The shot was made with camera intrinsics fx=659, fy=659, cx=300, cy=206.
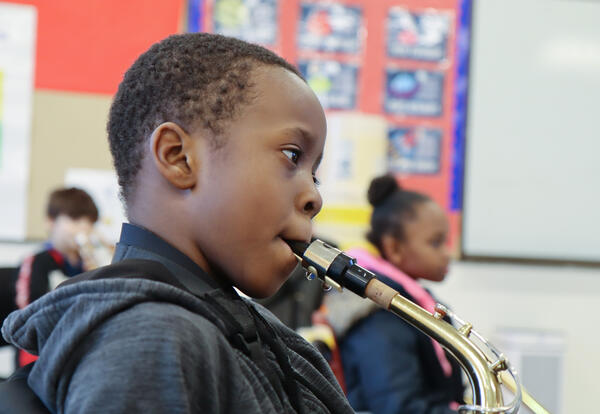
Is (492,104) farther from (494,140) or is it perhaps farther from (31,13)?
(31,13)

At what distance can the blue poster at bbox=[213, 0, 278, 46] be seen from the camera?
9.92 feet

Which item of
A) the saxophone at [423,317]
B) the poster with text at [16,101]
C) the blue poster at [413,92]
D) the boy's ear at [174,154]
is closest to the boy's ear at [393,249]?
the saxophone at [423,317]

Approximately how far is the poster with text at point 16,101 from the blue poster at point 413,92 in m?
1.63

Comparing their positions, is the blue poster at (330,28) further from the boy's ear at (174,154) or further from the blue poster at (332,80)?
the boy's ear at (174,154)

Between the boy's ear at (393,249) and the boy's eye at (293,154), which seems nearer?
the boy's eye at (293,154)

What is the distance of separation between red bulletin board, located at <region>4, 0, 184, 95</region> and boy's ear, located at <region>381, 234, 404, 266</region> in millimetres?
1509

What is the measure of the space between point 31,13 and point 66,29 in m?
0.16

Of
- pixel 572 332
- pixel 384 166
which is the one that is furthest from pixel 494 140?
pixel 572 332

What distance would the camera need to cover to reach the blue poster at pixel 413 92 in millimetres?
3174

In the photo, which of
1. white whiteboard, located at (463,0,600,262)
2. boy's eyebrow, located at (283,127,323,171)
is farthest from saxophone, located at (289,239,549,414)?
white whiteboard, located at (463,0,600,262)

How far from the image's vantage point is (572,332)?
3318 mm

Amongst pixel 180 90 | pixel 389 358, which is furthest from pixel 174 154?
pixel 389 358

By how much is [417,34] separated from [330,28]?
0.43 m

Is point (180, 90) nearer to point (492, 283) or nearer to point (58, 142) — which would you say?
point (58, 142)
